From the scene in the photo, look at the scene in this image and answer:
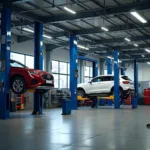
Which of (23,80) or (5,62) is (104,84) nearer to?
(23,80)

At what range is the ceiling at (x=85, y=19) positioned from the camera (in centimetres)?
1269

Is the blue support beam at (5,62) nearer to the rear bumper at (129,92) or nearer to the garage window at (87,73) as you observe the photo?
the rear bumper at (129,92)

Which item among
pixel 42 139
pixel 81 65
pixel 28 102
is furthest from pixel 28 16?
pixel 81 65

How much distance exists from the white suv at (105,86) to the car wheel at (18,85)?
27.7 feet

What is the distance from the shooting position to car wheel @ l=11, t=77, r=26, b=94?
11289mm

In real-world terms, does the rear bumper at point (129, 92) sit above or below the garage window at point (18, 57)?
below

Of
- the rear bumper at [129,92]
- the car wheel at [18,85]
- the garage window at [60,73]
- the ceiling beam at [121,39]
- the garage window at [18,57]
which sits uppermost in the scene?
the ceiling beam at [121,39]

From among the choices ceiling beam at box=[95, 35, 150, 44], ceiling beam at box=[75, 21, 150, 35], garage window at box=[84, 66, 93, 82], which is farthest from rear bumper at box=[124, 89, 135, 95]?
garage window at box=[84, 66, 93, 82]

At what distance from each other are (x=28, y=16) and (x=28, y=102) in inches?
290

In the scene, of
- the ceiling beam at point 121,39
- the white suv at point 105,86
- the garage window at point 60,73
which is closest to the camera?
the white suv at point 105,86

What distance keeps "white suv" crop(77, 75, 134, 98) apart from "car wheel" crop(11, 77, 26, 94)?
843 centimetres

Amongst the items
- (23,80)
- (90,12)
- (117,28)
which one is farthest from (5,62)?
(117,28)

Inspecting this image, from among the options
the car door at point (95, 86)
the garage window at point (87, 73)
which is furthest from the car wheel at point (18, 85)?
the garage window at point (87, 73)

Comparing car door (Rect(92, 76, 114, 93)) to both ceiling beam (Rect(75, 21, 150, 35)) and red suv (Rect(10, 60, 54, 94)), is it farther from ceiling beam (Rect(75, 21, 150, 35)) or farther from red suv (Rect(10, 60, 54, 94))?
red suv (Rect(10, 60, 54, 94))
